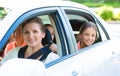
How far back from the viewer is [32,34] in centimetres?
362

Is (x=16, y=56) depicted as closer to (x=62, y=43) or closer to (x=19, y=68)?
(x=62, y=43)

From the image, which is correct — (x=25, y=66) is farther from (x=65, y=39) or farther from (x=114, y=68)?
(x=114, y=68)

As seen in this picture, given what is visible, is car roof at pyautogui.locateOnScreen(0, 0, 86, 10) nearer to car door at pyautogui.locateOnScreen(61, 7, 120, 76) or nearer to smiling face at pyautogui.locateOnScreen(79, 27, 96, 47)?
car door at pyautogui.locateOnScreen(61, 7, 120, 76)

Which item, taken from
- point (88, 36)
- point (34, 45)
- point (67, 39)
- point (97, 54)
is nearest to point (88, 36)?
point (88, 36)

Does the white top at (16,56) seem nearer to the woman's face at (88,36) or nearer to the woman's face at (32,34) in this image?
the woman's face at (32,34)

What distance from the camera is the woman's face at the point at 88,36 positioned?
4771 millimetres

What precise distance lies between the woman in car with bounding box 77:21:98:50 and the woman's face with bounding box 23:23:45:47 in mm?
1075

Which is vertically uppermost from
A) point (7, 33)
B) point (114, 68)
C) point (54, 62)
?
point (7, 33)

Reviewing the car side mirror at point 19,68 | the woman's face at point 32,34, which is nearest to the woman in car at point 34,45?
the woman's face at point 32,34

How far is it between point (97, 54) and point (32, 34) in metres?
1.05

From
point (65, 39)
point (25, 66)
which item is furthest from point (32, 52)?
point (25, 66)

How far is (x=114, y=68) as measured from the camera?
4.91 meters

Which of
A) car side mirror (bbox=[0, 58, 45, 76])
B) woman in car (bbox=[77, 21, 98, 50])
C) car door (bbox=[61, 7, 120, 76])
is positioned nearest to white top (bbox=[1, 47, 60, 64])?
car door (bbox=[61, 7, 120, 76])

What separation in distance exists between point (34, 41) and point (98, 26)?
1493 mm
